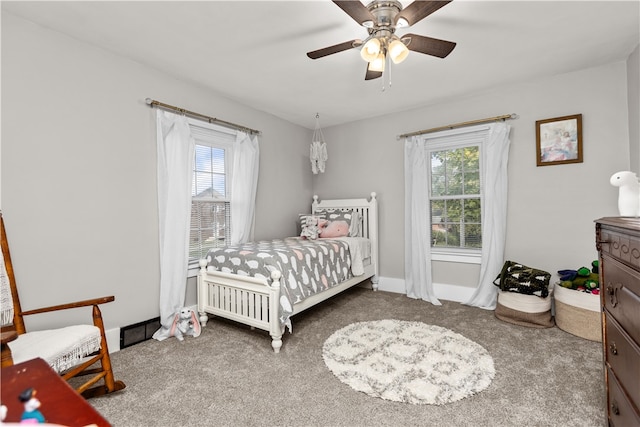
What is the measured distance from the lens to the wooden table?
2.29ft

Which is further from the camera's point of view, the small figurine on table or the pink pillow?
the pink pillow

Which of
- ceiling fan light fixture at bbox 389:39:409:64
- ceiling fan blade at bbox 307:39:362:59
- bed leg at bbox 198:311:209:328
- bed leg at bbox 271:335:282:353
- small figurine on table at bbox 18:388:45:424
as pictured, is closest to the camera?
small figurine on table at bbox 18:388:45:424

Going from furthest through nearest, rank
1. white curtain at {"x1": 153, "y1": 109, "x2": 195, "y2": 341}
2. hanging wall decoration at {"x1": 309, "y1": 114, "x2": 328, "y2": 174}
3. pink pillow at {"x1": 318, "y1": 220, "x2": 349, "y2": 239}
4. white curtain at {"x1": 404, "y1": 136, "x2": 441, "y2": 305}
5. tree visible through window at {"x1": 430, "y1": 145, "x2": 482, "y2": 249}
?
hanging wall decoration at {"x1": 309, "y1": 114, "x2": 328, "y2": 174} < pink pillow at {"x1": 318, "y1": 220, "x2": 349, "y2": 239} < white curtain at {"x1": 404, "y1": 136, "x2": 441, "y2": 305} < tree visible through window at {"x1": 430, "y1": 145, "x2": 482, "y2": 249} < white curtain at {"x1": 153, "y1": 109, "x2": 195, "y2": 341}

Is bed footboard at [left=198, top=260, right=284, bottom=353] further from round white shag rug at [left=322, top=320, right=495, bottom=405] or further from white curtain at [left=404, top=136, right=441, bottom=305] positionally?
white curtain at [left=404, top=136, right=441, bottom=305]

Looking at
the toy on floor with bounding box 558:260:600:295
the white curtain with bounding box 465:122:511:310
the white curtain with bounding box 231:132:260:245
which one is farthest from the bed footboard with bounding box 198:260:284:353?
the toy on floor with bounding box 558:260:600:295

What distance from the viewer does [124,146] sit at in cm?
253

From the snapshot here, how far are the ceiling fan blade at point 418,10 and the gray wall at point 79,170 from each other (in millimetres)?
2226

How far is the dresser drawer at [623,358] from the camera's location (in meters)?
1.11

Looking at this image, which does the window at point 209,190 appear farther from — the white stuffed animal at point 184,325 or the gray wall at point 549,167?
the gray wall at point 549,167

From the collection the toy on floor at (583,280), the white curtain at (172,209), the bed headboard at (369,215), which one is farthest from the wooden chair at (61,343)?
the toy on floor at (583,280)

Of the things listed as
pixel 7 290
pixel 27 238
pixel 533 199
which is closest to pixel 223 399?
pixel 7 290

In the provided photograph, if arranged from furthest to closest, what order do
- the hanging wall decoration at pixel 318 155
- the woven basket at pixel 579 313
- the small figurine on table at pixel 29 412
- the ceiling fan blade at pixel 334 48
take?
the hanging wall decoration at pixel 318 155 < the woven basket at pixel 579 313 < the ceiling fan blade at pixel 334 48 < the small figurine on table at pixel 29 412

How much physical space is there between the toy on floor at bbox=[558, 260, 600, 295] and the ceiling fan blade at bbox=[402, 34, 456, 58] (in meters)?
2.32

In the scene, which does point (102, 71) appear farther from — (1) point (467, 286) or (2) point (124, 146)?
(1) point (467, 286)
